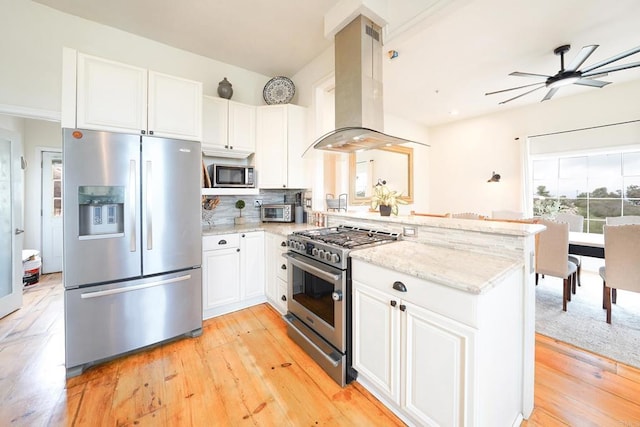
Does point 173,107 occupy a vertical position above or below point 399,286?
above

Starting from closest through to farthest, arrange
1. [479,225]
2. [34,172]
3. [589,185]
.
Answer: [479,225]
[34,172]
[589,185]

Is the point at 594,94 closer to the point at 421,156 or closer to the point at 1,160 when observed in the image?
the point at 421,156

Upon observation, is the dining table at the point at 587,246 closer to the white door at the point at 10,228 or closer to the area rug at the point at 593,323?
the area rug at the point at 593,323

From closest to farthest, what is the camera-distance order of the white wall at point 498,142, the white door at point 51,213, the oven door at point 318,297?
the oven door at point 318,297 < the white wall at point 498,142 < the white door at point 51,213

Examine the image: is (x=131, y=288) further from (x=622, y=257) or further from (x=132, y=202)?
(x=622, y=257)

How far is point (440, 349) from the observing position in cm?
120

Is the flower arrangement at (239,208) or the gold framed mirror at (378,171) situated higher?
the gold framed mirror at (378,171)

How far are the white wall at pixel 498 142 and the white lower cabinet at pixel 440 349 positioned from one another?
14.6ft

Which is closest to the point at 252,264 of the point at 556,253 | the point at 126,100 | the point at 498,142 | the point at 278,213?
the point at 278,213

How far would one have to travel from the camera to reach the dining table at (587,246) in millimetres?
2635

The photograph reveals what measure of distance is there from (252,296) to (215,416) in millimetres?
1416

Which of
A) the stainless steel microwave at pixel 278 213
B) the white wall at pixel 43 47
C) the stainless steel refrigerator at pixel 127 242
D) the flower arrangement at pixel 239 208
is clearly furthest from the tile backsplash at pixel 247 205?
the white wall at pixel 43 47

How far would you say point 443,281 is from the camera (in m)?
1.17

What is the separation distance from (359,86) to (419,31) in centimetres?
67
